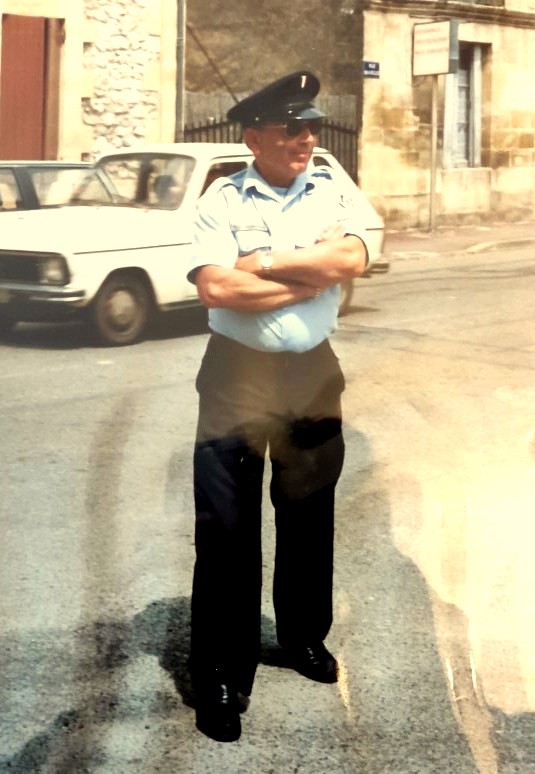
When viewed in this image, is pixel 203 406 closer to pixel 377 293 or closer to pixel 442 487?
pixel 442 487

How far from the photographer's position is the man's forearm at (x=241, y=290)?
3.93 metres

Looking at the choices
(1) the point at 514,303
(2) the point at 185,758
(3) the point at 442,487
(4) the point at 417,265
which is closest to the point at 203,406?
(2) the point at 185,758

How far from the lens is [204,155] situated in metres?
11.0

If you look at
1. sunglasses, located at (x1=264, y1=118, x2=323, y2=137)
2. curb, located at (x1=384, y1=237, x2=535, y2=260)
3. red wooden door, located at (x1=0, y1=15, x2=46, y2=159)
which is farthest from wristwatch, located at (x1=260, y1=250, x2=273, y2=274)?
red wooden door, located at (x1=0, y1=15, x2=46, y2=159)

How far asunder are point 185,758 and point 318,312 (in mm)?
1267

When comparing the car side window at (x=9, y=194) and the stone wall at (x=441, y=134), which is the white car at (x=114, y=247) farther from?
the stone wall at (x=441, y=134)

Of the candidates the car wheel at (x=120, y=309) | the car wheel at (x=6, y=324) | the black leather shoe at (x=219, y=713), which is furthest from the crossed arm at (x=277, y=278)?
the car wheel at (x=6, y=324)

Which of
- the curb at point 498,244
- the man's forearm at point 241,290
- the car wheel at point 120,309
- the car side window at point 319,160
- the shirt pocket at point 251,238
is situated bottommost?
the car wheel at point 120,309

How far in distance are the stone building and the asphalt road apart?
8987 mm

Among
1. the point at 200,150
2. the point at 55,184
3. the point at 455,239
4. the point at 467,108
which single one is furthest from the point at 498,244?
the point at 55,184

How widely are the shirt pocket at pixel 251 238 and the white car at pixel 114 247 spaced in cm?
606

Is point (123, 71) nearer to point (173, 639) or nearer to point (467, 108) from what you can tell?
point (467, 108)

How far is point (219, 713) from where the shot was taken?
12.7 feet

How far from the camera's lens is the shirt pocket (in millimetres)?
3979
